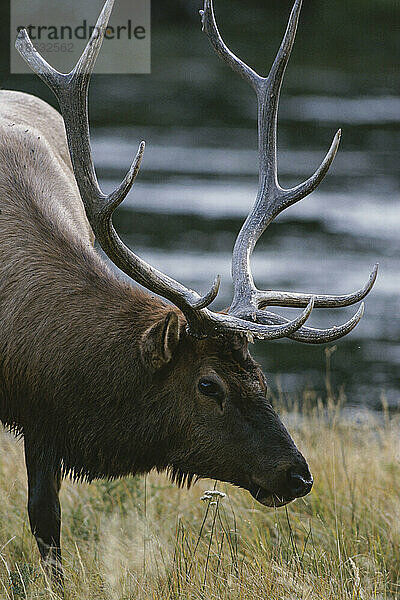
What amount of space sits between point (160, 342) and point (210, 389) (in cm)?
25

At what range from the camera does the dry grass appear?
12.9 feet

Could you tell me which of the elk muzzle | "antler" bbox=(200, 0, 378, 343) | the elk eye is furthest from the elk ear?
the elk muzzle

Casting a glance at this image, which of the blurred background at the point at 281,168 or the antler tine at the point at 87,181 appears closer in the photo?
the antler tine at the point at 87,181

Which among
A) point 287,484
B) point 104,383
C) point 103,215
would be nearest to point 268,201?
point 103,215

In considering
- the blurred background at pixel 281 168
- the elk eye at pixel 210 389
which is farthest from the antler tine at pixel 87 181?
the blurred background at pixel 281 168

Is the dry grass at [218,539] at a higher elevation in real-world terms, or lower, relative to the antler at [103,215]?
lower

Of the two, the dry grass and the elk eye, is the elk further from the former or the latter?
the dry grass

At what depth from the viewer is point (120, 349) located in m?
4.05

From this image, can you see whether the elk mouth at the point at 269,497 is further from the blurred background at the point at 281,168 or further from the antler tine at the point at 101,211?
the blurred background at the point at 281,168

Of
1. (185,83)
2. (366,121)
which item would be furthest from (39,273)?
(185,83)

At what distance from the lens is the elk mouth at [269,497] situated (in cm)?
393

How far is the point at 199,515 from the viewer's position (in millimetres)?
4973

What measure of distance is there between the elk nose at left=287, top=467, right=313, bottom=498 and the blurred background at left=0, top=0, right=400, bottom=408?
3730 mm

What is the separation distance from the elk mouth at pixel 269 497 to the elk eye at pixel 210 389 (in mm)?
345
